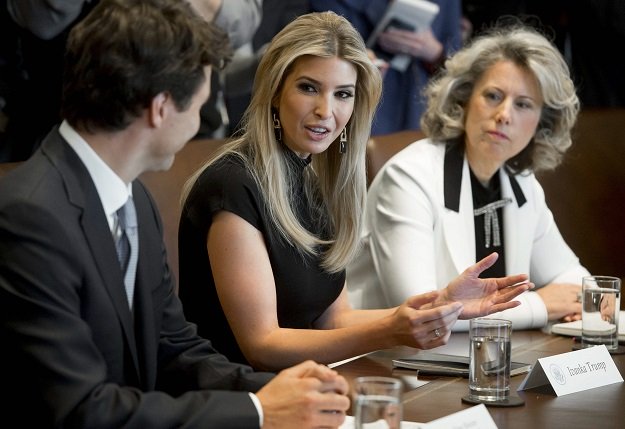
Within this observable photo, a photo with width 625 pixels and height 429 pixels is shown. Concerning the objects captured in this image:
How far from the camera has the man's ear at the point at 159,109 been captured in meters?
1.71

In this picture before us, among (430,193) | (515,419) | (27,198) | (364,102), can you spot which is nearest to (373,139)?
(430,193)

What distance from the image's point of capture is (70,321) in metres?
1.59

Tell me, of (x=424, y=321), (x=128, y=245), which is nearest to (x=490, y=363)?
(x=424, y=321)

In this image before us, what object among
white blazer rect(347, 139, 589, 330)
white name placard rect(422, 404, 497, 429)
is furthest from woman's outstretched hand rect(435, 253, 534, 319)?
white name placard rect(422, 404, 497, 429)

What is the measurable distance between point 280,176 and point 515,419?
0.85 metres

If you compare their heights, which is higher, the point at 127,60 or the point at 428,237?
the point at 127,60

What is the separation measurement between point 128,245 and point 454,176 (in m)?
1.58

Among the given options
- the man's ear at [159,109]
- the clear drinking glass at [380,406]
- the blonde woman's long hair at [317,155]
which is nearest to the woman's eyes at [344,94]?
the blonde woman's long hair at [317,155]

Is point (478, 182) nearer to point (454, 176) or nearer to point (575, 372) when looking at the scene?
point (454, 176)

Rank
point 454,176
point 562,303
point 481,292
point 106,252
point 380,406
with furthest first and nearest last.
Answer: point 454,176
point 562,303
point 481,292
point 106,252
point 380,406

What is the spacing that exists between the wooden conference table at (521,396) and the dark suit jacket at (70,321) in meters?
0.45

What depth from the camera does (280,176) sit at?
2.52m

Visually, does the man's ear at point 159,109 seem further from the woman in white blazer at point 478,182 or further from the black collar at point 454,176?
the black collar at point 454,176

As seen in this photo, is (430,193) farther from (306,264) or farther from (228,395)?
(228,395)
